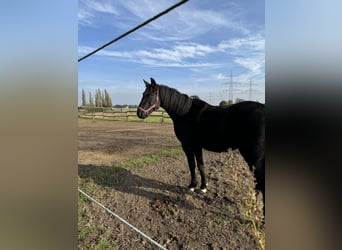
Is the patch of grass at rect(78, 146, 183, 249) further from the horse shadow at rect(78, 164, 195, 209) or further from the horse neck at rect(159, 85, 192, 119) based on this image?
the horse neck at rect(159, 85, 192, 119)

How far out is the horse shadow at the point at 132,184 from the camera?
2812 millimetres

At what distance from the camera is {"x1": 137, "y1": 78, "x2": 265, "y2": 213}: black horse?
2.02 meters

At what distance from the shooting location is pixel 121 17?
5.28 feet

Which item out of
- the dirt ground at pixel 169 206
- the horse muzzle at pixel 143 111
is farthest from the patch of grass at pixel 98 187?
the horse muzzle at pixel 143 111

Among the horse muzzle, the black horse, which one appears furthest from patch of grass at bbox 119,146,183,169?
the horse muzzle

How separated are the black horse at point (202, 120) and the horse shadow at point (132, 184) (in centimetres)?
32

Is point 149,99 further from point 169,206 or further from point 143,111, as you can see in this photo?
point 169,206

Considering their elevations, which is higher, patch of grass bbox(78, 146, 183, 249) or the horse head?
the horse head

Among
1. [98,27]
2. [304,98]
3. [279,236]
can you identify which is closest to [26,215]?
[279,236]

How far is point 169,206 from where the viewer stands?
2523 mm

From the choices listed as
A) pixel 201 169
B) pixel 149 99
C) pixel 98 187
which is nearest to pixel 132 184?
pixel 98 187

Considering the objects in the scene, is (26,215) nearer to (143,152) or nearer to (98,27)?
(98,27)

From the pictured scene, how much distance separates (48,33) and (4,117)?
15.0 inches

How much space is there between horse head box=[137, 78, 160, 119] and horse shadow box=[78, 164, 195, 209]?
3.47 feet
